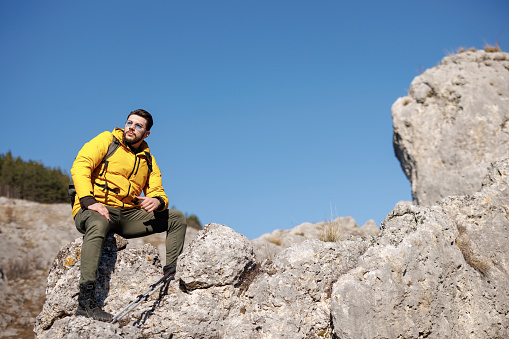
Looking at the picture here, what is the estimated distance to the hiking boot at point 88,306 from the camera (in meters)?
5.03

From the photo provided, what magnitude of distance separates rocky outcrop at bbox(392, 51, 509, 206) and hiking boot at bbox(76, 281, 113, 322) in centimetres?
859

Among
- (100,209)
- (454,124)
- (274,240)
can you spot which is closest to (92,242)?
(100,209)

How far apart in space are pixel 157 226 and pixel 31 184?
2957 centimetres

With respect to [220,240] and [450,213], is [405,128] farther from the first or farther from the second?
[220,240]

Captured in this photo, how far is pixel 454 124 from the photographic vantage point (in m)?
10.4

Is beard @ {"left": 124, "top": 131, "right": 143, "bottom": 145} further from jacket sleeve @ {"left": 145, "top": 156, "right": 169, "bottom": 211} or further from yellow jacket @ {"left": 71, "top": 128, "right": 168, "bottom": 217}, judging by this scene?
jacket sleeve @ {"left": 145, "top": 156, "right": 169, "bottom": 211}

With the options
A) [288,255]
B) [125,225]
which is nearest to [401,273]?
[288,255]

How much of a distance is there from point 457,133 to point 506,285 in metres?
5.72

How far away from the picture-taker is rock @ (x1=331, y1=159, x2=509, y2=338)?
479 cm

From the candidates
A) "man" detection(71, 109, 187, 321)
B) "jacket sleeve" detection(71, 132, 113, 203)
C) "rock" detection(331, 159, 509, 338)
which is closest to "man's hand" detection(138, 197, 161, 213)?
"man" detection(71, 109, 187, 321)

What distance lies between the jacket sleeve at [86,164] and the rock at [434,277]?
358 centimetres

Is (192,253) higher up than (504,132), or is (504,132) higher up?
(504,132)

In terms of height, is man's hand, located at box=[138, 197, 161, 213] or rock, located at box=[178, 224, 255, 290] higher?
man's hand, located at box=[138, 197, 161, 213]

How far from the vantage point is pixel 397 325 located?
187 inches
